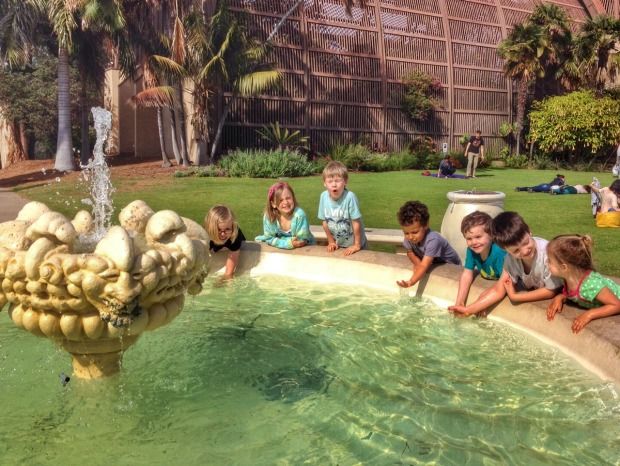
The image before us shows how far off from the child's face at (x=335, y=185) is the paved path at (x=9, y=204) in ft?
19.7

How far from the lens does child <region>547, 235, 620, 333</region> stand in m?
3.02

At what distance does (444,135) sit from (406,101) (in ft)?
7.74

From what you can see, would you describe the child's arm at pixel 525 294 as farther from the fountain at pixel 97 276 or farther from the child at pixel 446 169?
the child at pixel 446 169

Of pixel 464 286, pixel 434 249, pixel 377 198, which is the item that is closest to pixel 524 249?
pixel 464 286

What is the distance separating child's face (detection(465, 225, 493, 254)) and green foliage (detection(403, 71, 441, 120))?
18.4 metres

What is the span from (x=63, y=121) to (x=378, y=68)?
1119 centimetres

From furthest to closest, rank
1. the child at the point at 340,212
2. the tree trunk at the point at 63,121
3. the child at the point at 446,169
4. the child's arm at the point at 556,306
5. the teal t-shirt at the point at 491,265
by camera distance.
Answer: the tree trunk at the point at 63,121 → the child at the point at 446,169 → the child at the point at 340,212 → the teal t-shirt at the point at 491,265 → the child's arm at the point at 556,306

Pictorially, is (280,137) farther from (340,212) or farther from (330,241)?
(330,241)

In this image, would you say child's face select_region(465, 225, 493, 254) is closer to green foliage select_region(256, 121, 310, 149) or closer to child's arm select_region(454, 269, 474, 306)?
child's arm select_region(454, 269, 474, 306)

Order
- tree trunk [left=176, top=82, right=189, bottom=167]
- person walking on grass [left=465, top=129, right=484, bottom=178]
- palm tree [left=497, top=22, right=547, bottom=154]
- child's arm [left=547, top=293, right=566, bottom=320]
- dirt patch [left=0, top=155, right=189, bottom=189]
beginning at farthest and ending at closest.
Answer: palm tree [left=497, top=22, right=547, bottom=154] < tree trunk [left=176, top=82, right=189, bottom=167] < person walking on grass [left=465, top=129, right=484, bottom=178] < dirt patch [left=0, top=155, right=189, bottom=189] < child's arm [left=547, top=293, right=566, bottom=320]

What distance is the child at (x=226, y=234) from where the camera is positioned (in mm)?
4652

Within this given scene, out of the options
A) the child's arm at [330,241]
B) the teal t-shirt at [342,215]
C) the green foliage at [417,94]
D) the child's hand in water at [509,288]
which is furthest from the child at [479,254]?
the green foliage at [417,94]

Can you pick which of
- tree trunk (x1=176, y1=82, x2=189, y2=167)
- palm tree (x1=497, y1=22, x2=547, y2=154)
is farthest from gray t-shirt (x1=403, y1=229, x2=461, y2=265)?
palm tree (x1=497, y1=22, x2=547, y2=154)

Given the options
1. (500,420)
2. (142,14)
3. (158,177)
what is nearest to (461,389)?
(500,420)
